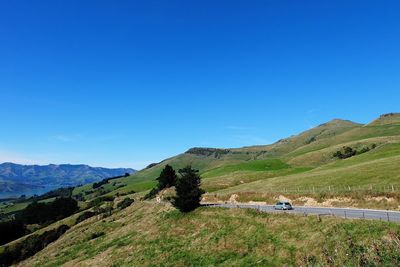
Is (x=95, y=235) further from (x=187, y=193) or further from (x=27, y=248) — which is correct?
(x=27, y=248)

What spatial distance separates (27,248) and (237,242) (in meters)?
69.4

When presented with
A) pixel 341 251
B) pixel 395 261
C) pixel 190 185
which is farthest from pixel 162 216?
pixel 395 261

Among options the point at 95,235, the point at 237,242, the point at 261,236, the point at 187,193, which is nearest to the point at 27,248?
the point at 95,235

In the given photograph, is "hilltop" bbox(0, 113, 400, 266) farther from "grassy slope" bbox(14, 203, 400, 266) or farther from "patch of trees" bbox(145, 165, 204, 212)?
"patch of trees" bbox(145, 165, 204, 212)

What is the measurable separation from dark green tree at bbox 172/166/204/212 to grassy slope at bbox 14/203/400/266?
6.92ft

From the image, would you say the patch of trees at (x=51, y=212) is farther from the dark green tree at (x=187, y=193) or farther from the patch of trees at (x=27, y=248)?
the dark green tree at (x=187, y=193)

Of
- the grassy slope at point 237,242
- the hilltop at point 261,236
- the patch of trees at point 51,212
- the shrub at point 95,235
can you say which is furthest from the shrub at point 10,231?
the grassy slope at point 237,242

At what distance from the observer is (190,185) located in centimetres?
6297

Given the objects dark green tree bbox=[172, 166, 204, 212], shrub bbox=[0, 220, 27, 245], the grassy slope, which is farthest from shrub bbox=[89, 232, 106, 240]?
shrub bbox=[0, 220, 27, 245]

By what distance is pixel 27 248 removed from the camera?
88938 mm

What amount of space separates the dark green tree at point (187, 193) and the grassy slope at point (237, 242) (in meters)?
2.11

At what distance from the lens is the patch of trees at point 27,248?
8394 cm

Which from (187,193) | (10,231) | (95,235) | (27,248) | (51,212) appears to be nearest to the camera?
(187,193)

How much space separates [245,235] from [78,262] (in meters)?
25.7
